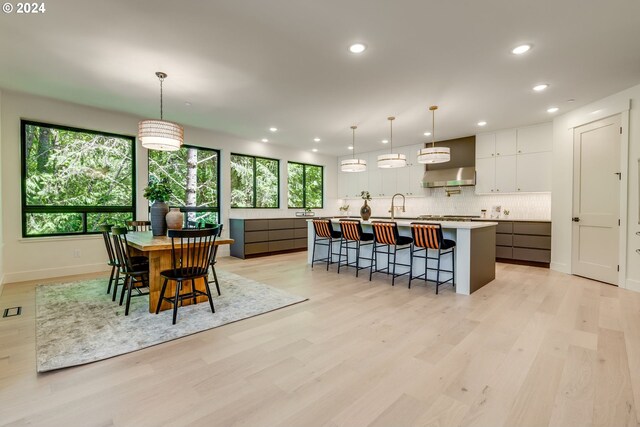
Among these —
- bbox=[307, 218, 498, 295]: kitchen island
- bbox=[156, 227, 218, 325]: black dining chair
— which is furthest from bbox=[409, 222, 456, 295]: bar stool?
bbox=[156, 227, 218, 325]: black dining chair

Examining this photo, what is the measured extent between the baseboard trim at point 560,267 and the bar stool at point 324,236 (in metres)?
3.75

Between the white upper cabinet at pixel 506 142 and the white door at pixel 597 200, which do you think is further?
the white upper cabinet at pixel 506 142

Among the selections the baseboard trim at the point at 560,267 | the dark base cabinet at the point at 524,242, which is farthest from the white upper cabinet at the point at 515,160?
the baseboard trim at the point at 560,267

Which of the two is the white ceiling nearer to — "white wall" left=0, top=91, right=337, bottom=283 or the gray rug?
"white wall" left=0, top=91, right=337, bottom=283

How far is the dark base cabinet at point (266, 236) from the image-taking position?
251 inches

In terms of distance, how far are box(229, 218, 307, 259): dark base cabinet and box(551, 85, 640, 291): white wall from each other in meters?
5.14

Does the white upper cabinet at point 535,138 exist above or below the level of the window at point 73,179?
above

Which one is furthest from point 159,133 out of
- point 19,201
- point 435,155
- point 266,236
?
point 266,236

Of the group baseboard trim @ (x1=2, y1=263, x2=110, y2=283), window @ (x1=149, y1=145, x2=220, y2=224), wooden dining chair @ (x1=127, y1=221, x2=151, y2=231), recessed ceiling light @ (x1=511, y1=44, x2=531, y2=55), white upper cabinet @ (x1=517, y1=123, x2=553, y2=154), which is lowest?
baseboard trim @ (x1=2, y1=263, x2=110, y2=283)

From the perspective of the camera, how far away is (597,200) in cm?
437

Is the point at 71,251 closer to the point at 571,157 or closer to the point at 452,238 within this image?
the point at 452,238

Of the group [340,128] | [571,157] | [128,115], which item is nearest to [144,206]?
[128,115]

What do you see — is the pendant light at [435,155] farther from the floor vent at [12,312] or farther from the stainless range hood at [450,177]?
the floor vent at [12,312]

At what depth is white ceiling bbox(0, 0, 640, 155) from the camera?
2.36 m
